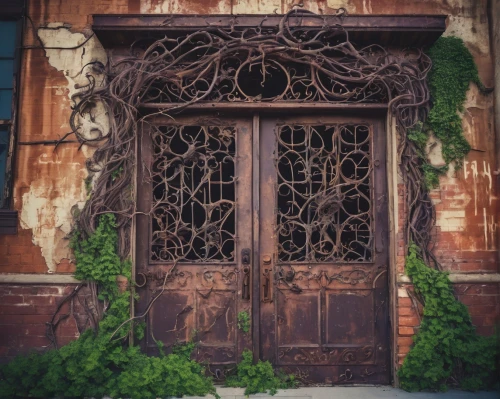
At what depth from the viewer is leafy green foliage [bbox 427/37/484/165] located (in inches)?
199

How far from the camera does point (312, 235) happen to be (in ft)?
17.1

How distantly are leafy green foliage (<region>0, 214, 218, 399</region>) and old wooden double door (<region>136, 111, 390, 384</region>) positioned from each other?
0.31 m

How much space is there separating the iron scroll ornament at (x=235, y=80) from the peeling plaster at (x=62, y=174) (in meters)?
0.08

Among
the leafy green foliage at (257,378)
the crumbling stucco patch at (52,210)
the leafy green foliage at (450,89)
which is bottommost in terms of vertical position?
the leafy green foliage at (257,378)

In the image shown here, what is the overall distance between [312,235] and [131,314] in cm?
194

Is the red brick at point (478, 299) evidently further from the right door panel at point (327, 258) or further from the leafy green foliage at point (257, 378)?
the leafy green foliage at point (257, 378)

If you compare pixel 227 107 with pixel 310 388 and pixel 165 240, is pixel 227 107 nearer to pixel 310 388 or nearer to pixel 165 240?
pixel 165 240

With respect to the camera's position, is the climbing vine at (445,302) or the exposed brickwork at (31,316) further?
the exposed brickwork at (31,316)

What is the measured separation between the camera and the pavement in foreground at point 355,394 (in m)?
4.70

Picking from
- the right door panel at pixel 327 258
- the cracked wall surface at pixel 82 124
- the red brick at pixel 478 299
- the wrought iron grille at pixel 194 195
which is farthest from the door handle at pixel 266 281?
the red brick at pixel 478 299

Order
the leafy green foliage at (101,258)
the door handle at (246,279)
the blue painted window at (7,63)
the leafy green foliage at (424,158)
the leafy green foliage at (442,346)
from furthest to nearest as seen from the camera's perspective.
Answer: the blue painted window at (7,63) < the door handle at (246,279) < the leafy green foliage at (424,158) < the leafy green foliage at (101,258) < the leafy green foliage at (442,346)

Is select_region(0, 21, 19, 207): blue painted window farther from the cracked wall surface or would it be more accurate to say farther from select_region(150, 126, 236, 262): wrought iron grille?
select_region(150, 126, 236, 262): wrought iron grille

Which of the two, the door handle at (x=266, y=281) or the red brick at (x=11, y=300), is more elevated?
the door handle at (x=266, y=281)

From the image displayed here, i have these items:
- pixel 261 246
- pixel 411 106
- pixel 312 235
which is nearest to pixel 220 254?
pixel 261 246
